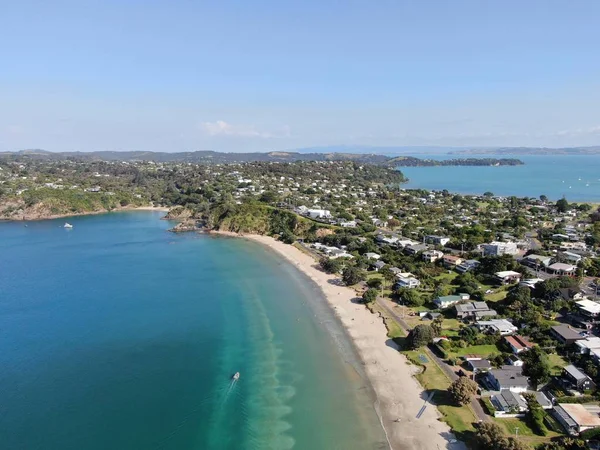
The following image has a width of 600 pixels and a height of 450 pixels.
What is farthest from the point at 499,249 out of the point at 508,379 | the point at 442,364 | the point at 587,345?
the point at 508,379

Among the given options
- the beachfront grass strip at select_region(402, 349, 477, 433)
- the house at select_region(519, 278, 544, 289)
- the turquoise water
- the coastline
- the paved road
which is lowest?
the turquoise water

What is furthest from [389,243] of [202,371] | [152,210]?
[152,210]

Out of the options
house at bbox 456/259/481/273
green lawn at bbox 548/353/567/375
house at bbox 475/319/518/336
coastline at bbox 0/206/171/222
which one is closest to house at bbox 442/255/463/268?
house at bbox 456/259/481/273

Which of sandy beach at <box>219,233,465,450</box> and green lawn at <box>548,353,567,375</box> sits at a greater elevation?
green lawn at <box>548,353,567,375</box>

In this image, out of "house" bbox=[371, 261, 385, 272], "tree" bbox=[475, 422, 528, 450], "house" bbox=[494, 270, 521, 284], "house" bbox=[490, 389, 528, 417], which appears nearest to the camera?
"tree" bbox=[475, 422, 528, 450]

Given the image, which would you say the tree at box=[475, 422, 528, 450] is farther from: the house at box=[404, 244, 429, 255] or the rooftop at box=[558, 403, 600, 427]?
the house at box=[404, 244, 429, 255]
